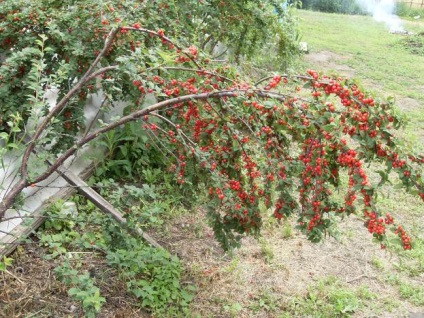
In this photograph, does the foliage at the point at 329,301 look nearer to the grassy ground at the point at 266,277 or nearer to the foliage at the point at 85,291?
the grassy ground at the point at 266,277

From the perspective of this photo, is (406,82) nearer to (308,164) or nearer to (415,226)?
(415,226)

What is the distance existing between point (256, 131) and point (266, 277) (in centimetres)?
149

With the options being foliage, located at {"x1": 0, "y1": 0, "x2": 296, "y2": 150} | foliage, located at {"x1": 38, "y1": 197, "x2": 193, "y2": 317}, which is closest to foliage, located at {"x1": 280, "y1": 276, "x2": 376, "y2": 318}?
foliage, located at {"x1": 38, "y1": 197, "x2": 193, "y2": 317}

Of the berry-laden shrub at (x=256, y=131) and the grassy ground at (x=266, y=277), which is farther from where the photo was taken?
the grassy ground at (x=266, y=277)

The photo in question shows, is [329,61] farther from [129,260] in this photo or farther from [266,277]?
[129,260]

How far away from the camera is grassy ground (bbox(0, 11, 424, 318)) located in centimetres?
303

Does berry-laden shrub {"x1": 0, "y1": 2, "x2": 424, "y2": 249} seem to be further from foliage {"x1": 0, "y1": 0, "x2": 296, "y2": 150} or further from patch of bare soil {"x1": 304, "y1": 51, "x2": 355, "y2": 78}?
patch of bare soil {"x1": 304, "y1": 51, "x2": 355, "y2": 78}

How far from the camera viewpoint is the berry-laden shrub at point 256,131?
206 cm

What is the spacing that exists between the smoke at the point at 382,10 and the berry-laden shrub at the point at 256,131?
16005 millimetres

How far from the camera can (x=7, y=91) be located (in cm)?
294

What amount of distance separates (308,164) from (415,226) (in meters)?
2.79

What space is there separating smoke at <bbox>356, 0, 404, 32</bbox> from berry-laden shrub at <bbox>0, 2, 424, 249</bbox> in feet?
52.5

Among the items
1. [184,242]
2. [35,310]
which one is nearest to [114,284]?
[35,310]

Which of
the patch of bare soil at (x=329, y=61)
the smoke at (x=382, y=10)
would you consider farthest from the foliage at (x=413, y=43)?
the smoke at (x=382, y=10)
